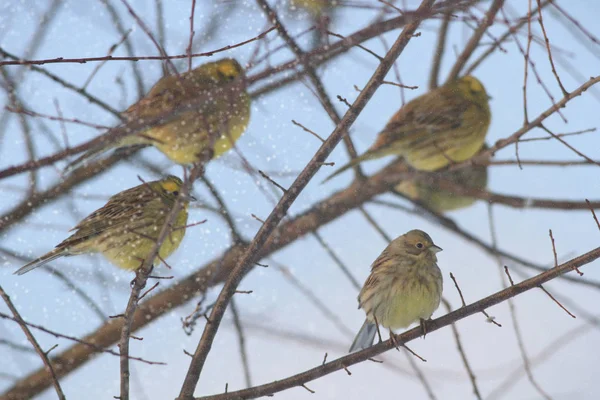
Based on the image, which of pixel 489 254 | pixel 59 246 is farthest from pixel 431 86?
pixel 59 246

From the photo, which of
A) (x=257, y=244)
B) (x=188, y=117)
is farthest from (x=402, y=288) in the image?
(x=188, y=117)

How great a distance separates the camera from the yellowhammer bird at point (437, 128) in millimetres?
3240

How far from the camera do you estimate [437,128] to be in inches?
132

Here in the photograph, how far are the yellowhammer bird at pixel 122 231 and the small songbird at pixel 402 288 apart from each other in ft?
2.22

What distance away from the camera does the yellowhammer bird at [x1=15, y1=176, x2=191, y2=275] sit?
2299 mm

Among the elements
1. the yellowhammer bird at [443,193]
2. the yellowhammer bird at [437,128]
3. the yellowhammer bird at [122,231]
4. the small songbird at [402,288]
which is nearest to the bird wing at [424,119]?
the yellowhammer bird at [437,128]

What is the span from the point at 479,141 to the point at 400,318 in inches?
59.8

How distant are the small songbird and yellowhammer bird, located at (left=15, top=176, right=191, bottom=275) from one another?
0.68m

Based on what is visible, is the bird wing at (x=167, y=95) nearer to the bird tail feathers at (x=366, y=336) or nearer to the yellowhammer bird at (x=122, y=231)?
the yellowhammer bird at (x=122, y=231)

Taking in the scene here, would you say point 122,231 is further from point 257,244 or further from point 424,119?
point 424,119

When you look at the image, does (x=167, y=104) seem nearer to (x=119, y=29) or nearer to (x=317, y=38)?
(x=119, y=29)

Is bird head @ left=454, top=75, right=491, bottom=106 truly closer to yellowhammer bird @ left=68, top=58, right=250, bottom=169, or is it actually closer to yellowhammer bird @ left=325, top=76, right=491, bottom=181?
yellowhammer bird @ left=325, top=76, right=491, bottom=181

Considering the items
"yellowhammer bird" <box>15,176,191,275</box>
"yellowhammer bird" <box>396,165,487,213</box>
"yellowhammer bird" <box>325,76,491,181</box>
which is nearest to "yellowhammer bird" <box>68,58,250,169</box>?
"yellowhammer bird" <box>15,176,191,275</box>

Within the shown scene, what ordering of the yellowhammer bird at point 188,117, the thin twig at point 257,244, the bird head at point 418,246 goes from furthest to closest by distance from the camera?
the bird head at point 418,246, the yellowhammer bird at point 188,117, the thin twig at point 257,244
